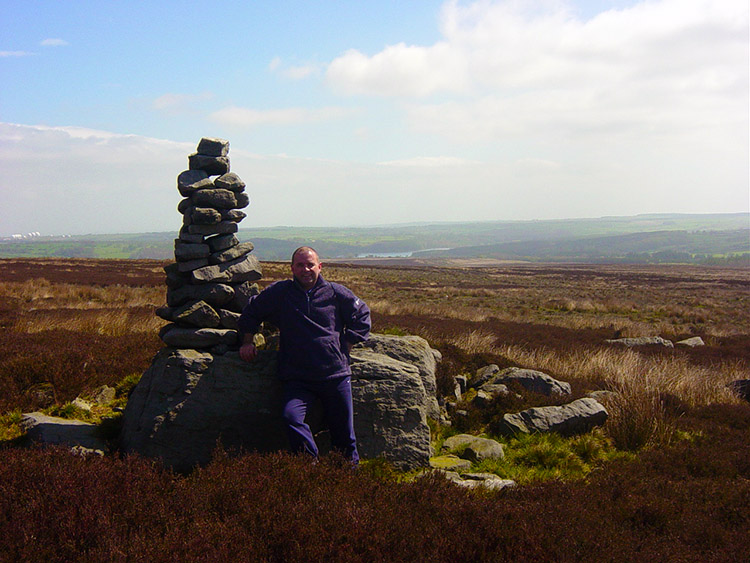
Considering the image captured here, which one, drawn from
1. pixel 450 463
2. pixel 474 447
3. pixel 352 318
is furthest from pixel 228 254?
pixel 474 447

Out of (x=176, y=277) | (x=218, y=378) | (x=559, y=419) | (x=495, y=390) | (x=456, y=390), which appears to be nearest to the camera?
(x=218, y=378)

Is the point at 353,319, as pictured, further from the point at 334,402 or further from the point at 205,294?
the point at 205,294

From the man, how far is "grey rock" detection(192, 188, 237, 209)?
2012 millimetres

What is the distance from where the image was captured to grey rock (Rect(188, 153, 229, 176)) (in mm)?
7293

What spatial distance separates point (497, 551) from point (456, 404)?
219 inches

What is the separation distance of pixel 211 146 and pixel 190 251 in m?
1.71

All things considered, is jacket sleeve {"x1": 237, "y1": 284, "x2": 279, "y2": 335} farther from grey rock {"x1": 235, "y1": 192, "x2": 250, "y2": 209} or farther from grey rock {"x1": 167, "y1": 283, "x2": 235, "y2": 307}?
grey rock {"x1": 235, "y1": 192, "x2": 250, "y2": 209}

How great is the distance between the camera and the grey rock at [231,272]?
691 cm

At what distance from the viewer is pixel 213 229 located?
716 centimetres

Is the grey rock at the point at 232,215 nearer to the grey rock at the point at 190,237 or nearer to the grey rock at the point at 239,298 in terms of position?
the grey rock at the point at 190,237

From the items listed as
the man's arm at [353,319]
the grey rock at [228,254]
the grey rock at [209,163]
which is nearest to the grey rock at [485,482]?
the man's arm at [353,319]

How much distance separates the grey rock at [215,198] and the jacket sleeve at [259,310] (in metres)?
2.00

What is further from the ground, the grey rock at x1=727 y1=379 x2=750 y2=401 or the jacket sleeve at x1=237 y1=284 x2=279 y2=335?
the jacket sleeve at x1=237 y1=284 x2=279 y2=335

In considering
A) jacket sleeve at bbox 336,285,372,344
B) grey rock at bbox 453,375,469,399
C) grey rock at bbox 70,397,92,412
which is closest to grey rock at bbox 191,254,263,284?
jacket sleeve at bbox 336,285,372,344
